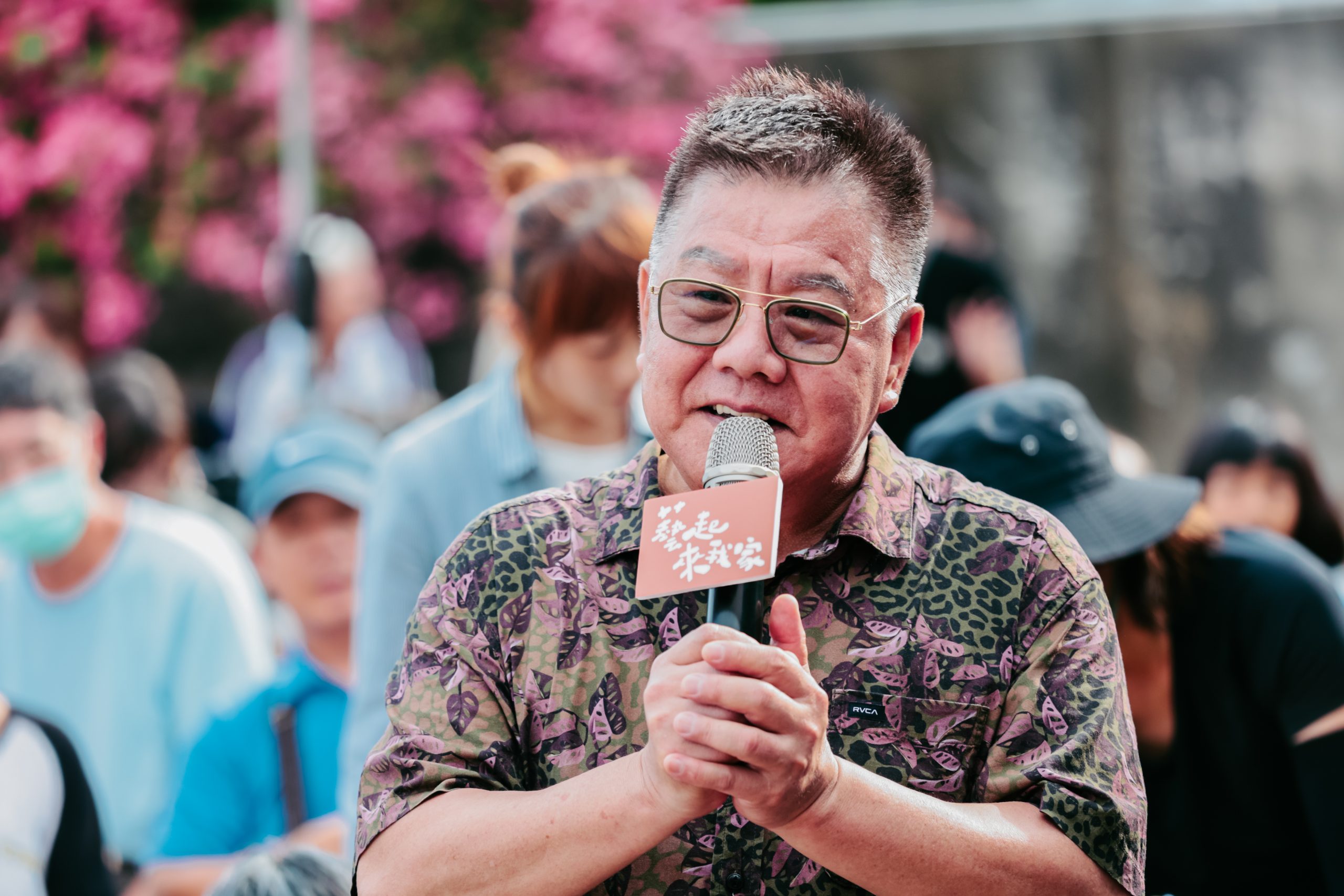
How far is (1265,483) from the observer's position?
437 cm

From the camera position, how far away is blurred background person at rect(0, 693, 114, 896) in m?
3.04

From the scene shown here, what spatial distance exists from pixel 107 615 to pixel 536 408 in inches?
74.3

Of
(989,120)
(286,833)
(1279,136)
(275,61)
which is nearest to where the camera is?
(286,833)

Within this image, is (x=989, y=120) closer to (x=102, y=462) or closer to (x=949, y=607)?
(x=102, y=462)

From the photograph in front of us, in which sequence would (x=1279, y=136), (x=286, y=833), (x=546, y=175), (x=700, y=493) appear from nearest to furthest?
(x=700, y=493)
(x=286, y=833)
(x=546, y=175)
(x=1279, y=136)

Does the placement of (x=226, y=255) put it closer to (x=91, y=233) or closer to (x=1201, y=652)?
(x=91, y=233)

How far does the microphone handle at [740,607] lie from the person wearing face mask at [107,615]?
3.19 m

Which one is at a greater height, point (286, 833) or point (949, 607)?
point (949, 607)

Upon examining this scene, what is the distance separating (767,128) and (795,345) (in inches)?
10.8

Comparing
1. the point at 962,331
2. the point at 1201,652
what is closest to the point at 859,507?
the point at 1201,652

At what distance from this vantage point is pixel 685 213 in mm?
1839

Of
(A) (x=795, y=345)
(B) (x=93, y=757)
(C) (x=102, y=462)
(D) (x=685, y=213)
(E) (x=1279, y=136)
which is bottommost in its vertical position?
(B) (x=93, y=757)

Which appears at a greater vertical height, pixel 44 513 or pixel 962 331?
pixel 962 331

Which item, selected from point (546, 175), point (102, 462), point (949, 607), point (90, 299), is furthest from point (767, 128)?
point (90, 299)
